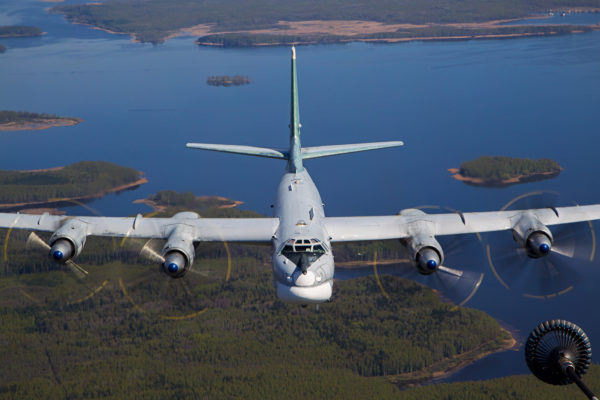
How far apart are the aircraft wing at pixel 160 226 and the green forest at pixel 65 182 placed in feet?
343

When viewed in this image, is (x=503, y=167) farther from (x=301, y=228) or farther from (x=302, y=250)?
(x=302, y=250)

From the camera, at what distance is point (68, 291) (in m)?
121

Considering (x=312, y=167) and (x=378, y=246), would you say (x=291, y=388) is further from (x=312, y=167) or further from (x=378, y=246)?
(x=312, y=167)

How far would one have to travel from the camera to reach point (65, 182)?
518 feet

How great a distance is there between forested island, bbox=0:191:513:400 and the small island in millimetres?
39211

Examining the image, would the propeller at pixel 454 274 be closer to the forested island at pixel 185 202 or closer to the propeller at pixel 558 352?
the propeller at pixel 558 352

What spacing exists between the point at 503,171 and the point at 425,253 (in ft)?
350

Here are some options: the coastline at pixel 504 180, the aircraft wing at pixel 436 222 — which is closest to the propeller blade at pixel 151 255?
the aircraft wing at pixel 436 222

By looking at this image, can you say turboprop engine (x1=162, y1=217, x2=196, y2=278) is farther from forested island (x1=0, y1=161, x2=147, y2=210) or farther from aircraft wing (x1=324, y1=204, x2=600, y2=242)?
forested island (x1=0, y1=161, x2=147, y2=210)

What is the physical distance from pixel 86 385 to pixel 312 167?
8315cm

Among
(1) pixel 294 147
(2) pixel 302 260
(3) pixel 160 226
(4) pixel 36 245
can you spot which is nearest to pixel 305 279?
(2) pixel 302 260

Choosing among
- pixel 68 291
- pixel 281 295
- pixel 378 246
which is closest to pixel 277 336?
pixel 378 246

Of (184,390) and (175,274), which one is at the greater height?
(184,390)

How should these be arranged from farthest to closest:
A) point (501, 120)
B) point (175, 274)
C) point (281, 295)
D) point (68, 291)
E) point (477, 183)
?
point (501, 120), point (477, 183), point (68, 291), point (175, 274), point (281, 295)
